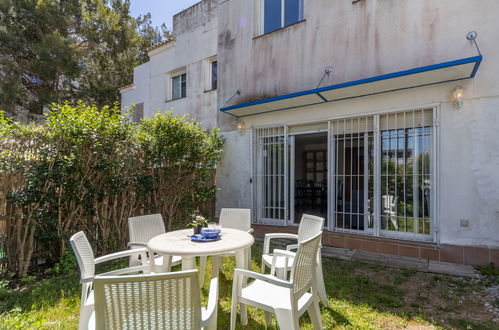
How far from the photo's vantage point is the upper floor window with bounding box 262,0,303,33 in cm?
698

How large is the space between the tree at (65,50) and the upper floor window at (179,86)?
655cm

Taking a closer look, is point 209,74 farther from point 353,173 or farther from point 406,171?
point 406,171

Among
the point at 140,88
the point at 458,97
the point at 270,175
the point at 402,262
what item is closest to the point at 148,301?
the point at 402,262

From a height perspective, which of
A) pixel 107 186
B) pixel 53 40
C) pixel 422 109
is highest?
pixel 53 40

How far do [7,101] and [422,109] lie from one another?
17.3m

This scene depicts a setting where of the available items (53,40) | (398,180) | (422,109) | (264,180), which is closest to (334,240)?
(398,180)

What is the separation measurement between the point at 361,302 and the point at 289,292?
1.69m

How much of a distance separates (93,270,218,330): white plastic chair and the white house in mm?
4808

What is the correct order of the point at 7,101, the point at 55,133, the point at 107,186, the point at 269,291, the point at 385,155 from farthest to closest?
the point at 7,101 < the point at 385,155 < the point at 107,186 < the point at 55,133 < the point at 269,291

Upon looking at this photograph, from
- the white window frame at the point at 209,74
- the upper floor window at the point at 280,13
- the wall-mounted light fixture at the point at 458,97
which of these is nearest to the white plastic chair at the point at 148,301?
the wall-mounted light fixture at the point at 458,97

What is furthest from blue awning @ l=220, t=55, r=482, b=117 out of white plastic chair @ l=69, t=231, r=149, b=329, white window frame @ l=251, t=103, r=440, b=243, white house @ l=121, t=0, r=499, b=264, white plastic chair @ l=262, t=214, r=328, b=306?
white plastic chair @ l=69, t=231, r=149, b=329

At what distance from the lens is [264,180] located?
24.6 feet

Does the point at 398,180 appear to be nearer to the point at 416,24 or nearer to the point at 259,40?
the point at 416,24

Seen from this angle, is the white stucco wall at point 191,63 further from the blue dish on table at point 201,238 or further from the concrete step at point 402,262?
the blue dish on table at point 201,238
